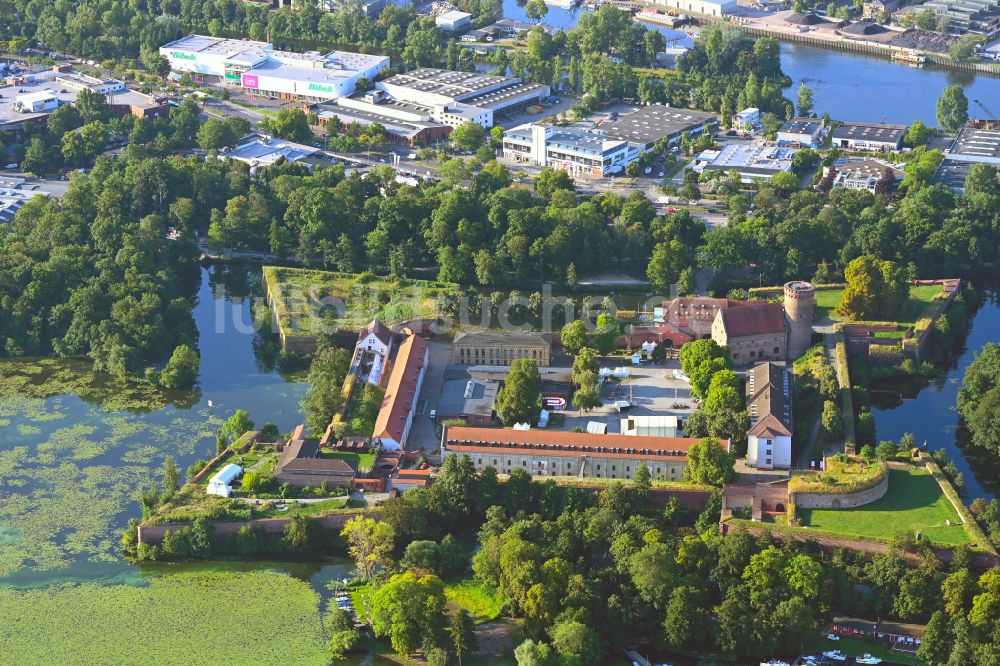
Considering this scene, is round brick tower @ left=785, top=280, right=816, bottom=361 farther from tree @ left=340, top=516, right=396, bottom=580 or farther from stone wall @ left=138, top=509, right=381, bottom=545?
tree @ left=340, top=516, right=396, bottom=580

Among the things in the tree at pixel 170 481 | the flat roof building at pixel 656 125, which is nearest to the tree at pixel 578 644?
the tree at pixel 170 481

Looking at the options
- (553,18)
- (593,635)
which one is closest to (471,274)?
(593,635)

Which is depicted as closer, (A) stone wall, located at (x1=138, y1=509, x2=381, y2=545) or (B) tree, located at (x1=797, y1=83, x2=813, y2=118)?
(A) stone wall, located at (x1=138, y1=509, x2=381, y2=545)

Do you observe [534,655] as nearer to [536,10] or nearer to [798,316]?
[798,316]

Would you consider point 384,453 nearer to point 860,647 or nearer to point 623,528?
point 623,528

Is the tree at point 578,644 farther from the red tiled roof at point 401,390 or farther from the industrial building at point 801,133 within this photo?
the industrial building at point 801,133

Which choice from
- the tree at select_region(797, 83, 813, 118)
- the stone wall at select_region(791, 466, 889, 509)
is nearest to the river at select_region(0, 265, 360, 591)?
the stone wall at select_region(791, 466, 889, 509)
